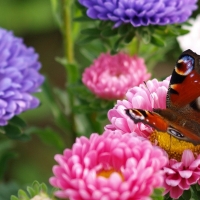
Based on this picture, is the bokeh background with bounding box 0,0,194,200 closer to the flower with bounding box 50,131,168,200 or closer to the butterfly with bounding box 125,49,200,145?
the butterfly with bounding box 125,49,200,145

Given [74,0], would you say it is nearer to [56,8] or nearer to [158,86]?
→ [56,8]

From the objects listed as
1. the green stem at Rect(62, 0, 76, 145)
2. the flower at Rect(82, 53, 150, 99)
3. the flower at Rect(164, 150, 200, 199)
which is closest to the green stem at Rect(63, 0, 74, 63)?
the green stem at Rect(62, 0, 76, 145)

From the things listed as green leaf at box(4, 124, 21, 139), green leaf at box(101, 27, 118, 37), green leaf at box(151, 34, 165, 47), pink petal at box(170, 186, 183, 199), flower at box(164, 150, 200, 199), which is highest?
green leaf at box(101, 27, 118, 37)

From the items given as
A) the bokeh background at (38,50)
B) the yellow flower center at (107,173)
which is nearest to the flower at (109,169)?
the yellow flower center at (107,173)

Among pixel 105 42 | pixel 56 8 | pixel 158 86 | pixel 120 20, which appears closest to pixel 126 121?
pixel 158 86

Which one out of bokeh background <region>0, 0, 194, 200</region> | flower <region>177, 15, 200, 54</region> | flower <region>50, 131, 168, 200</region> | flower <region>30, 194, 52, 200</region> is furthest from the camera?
bokeh background <region>0, 0, 194, 200</region>

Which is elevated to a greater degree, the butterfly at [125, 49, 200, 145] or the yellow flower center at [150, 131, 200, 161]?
the butterfly at [125, 49, 200, 145]

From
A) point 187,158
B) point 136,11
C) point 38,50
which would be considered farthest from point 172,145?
point 38,50
